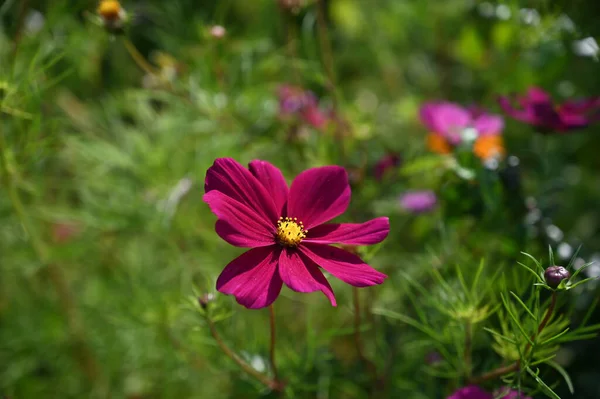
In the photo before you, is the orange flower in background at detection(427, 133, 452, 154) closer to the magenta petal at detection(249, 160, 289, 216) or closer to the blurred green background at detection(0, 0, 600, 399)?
the blurred green background at detection(0, 0, 600, 399)

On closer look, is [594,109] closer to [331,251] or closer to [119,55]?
[331,251]

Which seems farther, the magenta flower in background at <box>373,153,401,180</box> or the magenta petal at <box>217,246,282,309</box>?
the magenta flower in background at <box>373,153,401,180</box>

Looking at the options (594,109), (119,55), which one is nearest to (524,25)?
(594,109)

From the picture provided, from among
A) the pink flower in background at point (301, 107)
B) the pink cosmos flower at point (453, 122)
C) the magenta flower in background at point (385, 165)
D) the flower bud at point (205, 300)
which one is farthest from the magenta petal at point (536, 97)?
the flower bud at point (205, 300)

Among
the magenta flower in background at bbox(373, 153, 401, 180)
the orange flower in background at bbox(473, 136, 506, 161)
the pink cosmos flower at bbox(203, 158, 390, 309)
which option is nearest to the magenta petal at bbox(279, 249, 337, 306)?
the pink cosmos flower at bbox(203, 158, 390, 309)

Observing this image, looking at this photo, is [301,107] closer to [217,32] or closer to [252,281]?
[217,32]

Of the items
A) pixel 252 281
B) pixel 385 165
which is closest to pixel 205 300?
pixel 252 281
